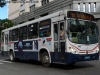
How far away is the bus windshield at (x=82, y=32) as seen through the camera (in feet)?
36.5

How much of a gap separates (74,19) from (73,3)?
80.6ft

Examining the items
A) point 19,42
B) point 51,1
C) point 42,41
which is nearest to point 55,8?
point 51,1

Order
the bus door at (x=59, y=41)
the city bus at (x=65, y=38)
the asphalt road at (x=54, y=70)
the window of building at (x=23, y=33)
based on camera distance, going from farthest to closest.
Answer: the window of building at (x=23, y=33), the bus door at (x=59, y=41), the city bus at (x=65, y=38), the asphalt road at (x=54, y=70)

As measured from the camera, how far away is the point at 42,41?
13039 millimetres

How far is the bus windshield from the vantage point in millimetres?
11125

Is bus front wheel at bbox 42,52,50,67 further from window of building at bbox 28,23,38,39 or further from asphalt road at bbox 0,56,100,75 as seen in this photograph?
window of building at bbox 28,23,38,39

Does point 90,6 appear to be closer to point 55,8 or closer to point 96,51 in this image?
point 55,8

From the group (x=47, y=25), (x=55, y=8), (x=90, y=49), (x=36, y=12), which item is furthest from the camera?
(x=36, y=12)

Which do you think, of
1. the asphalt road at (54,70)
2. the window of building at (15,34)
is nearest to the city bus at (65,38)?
the asphalt road at (54,70)

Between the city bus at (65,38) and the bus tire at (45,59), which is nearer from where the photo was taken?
the city bus at (65,38)

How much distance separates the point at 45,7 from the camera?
143 feet

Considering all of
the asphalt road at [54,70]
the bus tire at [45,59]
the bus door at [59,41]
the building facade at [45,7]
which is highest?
the building facade at [45,7]

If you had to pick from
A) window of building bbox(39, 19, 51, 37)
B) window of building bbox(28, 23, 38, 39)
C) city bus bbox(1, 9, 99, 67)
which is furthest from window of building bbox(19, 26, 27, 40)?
window of building bbox(39, 19, 51, 37)

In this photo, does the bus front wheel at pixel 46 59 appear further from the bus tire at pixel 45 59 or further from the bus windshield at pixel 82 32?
the bus windshield at pixel 82 32
